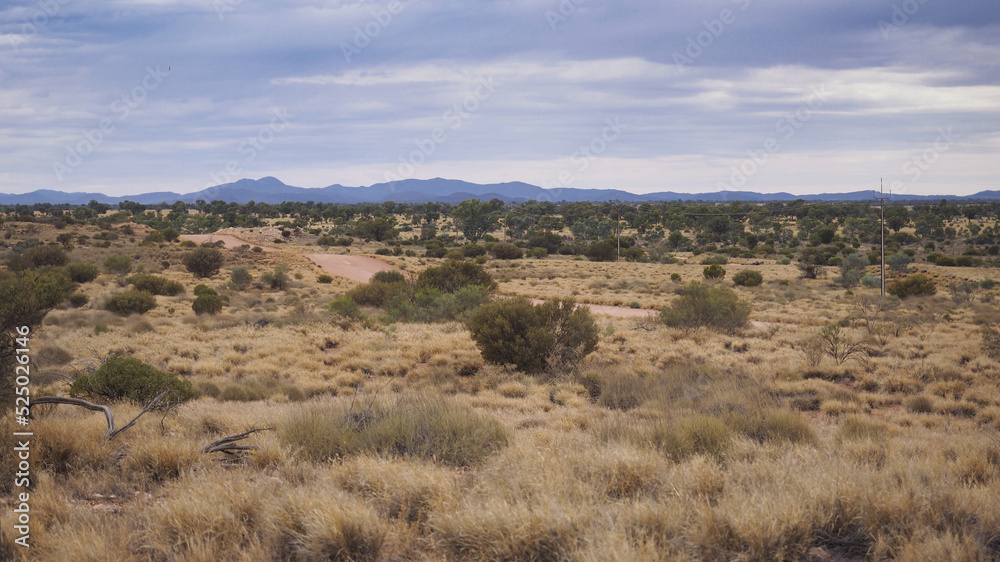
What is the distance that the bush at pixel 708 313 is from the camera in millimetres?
19141

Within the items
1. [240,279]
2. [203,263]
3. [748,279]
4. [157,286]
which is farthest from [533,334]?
[203,263]

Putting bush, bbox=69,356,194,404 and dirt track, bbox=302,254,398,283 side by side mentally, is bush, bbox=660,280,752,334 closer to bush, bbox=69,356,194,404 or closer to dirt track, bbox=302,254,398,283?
bush, bbox=69,356,194,404

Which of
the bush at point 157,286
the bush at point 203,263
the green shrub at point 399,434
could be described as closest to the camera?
the green shrub at point 399,434

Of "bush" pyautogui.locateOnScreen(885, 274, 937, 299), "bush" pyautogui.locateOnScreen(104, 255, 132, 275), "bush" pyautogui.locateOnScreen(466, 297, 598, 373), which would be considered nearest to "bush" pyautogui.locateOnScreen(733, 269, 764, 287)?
"bush" pyautogui.locateOnScreen(885, 274, 937, 299)

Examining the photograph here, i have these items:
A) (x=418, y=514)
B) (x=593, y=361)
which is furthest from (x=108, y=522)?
(x=593, y=361)

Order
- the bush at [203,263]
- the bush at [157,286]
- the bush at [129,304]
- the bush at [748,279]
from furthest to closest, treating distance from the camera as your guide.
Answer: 1. the bush at [203,263]
2. the bush at [748,279]
3. the bush at [157,286]
4. the bush at [129,304]

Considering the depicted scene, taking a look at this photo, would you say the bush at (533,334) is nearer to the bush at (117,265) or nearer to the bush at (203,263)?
the bush at (203,263)

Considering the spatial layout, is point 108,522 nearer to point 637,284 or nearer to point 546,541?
point 546,541

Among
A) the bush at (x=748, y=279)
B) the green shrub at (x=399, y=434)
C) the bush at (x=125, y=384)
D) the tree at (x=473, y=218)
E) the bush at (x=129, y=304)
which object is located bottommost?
the bush at (x=748, y=279)

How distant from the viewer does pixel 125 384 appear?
9266mm

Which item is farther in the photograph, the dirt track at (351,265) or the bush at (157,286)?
the dirt track at (351,265)

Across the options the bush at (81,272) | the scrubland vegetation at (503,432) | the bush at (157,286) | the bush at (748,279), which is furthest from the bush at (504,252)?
the scrubland vegetation at (503,432)

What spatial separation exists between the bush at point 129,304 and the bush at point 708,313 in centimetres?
2004

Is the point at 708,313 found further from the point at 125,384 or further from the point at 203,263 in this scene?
the point at 203,263
